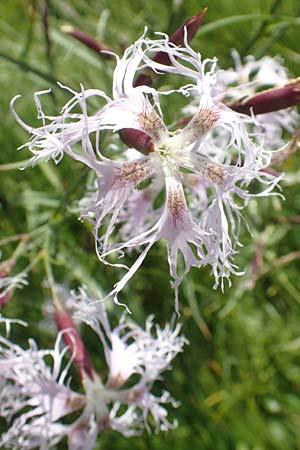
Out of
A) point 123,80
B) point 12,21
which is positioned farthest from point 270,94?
point 12,21

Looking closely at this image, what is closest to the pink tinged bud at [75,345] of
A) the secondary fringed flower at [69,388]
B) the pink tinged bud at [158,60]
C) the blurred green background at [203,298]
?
the secondary fringed flower at [69,388]

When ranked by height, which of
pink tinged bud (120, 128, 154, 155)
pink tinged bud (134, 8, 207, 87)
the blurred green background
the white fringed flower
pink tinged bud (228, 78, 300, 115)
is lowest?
the blurred green background

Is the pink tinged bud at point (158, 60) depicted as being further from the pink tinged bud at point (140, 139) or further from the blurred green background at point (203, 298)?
the blurred green background at point (203, 298)

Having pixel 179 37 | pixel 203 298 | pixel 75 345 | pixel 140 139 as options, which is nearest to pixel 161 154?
pixel 140 139

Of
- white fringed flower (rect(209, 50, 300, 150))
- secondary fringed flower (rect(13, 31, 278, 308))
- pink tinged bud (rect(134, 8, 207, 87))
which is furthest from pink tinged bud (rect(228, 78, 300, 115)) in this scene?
white fringed flower (rect(209, 50, 300, 150))

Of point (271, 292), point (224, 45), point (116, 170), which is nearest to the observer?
point (116, 170)

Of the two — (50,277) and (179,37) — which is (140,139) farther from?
(50,277)

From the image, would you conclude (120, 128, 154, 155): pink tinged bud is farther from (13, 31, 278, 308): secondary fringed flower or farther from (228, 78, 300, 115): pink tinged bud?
(228, 78, 300, 115): pink tinged bud

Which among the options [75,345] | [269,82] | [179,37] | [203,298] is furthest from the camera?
[203,298]

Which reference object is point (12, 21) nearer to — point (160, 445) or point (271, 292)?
point (271, 292)
